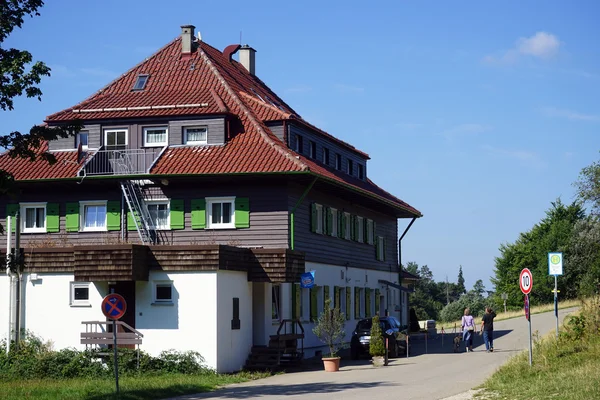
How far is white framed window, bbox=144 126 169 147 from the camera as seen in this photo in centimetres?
3903

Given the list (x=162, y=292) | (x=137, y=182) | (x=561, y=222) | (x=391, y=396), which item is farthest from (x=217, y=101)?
(x=561, y=222)

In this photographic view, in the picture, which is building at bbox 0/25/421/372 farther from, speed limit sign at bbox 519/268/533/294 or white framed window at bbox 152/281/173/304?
speed limit sign at bbox 519/268/533/294

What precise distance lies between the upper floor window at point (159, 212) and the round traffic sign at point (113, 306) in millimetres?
15455

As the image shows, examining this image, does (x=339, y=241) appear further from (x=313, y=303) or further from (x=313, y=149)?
(x=313, y=303)

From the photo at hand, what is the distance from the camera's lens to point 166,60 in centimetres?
4409

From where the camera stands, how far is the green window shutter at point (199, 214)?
3766 cm

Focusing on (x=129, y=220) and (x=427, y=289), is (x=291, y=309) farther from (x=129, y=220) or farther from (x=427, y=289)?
(x=427, y=289)

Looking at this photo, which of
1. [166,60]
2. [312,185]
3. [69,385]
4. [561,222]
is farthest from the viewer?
[561,222]

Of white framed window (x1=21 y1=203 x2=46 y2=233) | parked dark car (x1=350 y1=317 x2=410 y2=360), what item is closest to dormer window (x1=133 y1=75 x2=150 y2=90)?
white framed window (x1=21 y1=203 x2=46 y2=233)

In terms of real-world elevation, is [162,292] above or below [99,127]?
below

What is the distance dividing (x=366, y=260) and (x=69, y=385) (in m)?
24.0

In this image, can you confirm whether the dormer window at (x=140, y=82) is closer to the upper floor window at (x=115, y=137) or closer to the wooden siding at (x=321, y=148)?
the upper floor window at (x=115, y=137)

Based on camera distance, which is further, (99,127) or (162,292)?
(99,127)

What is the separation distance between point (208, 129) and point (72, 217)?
20.2ft
